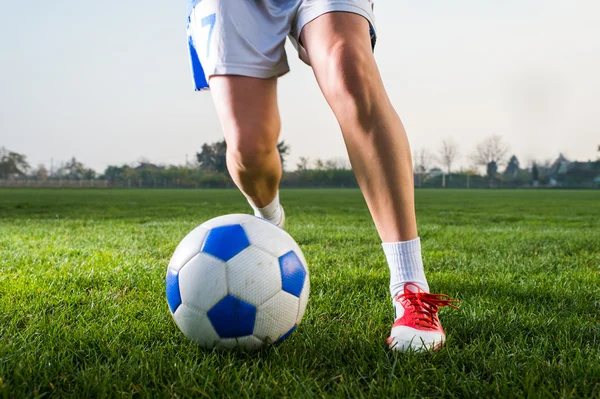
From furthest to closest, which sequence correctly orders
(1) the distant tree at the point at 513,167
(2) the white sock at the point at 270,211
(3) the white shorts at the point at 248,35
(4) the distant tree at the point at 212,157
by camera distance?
(1) the distant tree at the point at 513,167, (4) the distant tree at the point at 212,157, (2) the white sock at the point at 270,211, (3) the white shorts at the point at 248,35

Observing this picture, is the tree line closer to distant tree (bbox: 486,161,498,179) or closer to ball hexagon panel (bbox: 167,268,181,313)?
distant tree (bbox: 486,161,498,179)

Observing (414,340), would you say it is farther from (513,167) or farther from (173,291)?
(513,167)

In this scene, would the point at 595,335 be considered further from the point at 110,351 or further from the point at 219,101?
the point at 219,101

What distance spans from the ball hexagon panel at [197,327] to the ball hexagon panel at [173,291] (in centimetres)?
4

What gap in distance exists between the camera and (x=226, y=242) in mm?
1720

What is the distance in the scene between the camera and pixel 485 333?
6.06 ft

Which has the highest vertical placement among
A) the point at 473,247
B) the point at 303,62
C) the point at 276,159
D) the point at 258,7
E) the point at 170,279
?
the point at 258,7

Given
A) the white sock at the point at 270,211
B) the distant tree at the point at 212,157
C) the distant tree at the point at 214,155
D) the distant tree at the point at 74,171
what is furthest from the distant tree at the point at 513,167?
the white sock at the point at 270,211

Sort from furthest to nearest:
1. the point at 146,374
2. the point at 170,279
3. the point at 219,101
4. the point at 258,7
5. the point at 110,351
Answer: the point at 219,101, the point at 258,7, the point at 170,279, the point at 110,351, the point at 146,374

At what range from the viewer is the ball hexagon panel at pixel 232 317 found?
162 centimetres

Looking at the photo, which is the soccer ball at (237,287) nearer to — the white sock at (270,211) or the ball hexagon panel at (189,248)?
the ball hexagon panel at (189,248)

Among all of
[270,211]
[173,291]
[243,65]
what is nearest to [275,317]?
[173,291]

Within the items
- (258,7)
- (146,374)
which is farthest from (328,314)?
(258,7)

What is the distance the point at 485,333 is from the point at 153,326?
1.27 m
